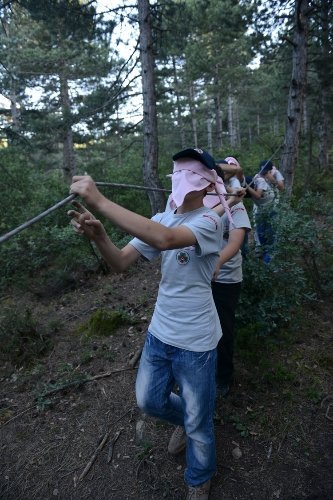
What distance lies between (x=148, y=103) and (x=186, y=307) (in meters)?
7.14

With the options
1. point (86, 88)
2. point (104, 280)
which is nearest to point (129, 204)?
point (104, 280)

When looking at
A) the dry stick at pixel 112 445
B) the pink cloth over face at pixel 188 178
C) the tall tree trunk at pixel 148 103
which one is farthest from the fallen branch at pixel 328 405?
the tall tree trunk at pixel 148 103

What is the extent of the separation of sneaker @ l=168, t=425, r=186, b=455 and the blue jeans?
1.38 ft

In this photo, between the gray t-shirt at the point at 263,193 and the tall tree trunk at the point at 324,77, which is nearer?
the gray t-shirt at the point at 263,193

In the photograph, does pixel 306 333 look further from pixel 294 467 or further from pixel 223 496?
pixel 223 496

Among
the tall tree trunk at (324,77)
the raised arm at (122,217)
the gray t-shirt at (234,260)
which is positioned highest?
the tall tree trunk at (324,77)

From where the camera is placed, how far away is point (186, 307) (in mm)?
2305

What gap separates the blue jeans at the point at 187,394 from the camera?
235 cm

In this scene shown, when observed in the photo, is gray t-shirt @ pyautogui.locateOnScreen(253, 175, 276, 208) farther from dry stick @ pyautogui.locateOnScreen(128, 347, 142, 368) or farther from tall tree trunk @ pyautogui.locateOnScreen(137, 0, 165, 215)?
tall tree trunk @ pyautogui.locateOnScreen(137, 0, 165, 215)

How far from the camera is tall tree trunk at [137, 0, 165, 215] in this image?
314 inches

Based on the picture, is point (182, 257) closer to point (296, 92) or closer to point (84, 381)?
point (84, 381)

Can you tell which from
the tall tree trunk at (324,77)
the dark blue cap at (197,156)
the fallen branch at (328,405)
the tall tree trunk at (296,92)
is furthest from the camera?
the tall tree trunk at (324,77)

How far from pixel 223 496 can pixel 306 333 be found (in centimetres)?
234

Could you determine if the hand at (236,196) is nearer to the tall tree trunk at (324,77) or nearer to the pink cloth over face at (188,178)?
the pink cloth over face at (188,178)
